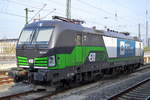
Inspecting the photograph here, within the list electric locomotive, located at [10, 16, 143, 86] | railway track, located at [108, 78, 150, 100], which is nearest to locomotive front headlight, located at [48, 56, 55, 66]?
electric locomotive, located at [10, 16, 143, 86]

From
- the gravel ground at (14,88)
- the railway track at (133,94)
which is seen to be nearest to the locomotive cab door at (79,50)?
the railway track at (133,94)

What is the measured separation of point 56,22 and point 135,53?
1152 centimetres

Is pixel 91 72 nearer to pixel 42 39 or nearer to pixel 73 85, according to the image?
pixel 73 85

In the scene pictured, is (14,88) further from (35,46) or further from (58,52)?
(58,52)

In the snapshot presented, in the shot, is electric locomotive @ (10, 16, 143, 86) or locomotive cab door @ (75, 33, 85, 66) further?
locomotive cab door @ (75, 33, 85, 66)

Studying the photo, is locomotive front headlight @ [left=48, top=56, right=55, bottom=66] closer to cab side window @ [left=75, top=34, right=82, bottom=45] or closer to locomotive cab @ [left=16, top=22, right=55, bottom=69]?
locomotive cab @ [left=16, top=22, right=55, bottom=69]

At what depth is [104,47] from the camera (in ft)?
43.0

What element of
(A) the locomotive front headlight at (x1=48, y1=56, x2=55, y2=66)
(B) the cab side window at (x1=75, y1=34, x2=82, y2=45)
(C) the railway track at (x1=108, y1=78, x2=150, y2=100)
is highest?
(B) the cab side window at (x1=75, y1=34, x2=82, y2=45)

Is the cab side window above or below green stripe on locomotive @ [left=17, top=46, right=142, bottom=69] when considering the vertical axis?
above

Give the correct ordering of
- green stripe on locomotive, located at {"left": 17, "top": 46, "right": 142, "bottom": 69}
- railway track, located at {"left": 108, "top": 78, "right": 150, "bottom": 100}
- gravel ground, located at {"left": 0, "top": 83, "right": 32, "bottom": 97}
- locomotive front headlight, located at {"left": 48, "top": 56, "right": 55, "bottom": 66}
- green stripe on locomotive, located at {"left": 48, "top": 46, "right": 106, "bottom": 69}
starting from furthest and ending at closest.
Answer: gravel ground, located at {"left": 0, "top": 83, "right": 32, "bottom": 97} → green stripe on locomotive, located at {"left": 48, "top": 46, "right": 106, "bottom": 69} → green stripe on locomotive, located at {"left": 17, "top": 46, "right": 142, "bottom": 69} → locomotive front headlight, located at {"left": 48, "top": 56, "right": 55, "bottom": 66} → railway track, located at {"left": 108, "top": 78, "right": 150, "bottom": 100}

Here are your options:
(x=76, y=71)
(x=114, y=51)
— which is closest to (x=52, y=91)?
(x=76, y=71)

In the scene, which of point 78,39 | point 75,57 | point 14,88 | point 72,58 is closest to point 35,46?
point 72,58

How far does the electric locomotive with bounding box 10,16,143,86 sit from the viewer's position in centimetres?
898

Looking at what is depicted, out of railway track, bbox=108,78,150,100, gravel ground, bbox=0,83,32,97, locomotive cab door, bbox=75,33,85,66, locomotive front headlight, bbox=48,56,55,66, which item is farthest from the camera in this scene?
gravel ground, bbox=0,83,32,97
